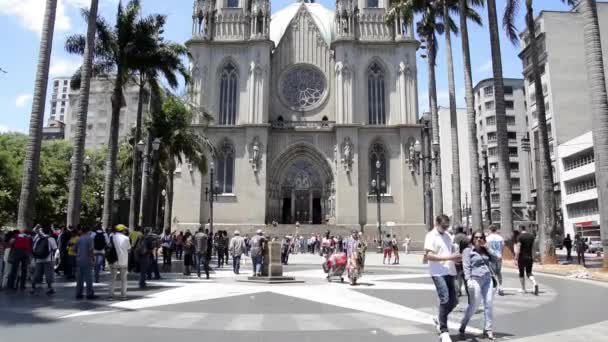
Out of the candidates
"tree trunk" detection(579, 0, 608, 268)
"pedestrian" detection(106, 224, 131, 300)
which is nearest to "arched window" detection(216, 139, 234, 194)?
"tree trunk" detection(579, 0, 608, 268)

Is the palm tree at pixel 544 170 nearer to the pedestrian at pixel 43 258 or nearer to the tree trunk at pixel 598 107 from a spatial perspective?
the tree trunk at pixel 598 107

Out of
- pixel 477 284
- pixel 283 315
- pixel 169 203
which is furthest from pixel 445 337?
pixel 169 203

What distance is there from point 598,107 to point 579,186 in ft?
126

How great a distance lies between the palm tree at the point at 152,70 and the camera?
24438mm

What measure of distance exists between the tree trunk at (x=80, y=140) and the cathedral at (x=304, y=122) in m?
23.0

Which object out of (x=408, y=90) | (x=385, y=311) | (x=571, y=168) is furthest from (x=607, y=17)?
(x=385, y=311)

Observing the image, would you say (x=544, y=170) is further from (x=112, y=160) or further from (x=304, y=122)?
(x=304, y=122)

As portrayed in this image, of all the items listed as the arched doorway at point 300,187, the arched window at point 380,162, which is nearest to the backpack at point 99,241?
the arched doorway at point 300,187

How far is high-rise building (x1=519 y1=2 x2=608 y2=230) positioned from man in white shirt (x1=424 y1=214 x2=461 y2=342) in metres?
52.7

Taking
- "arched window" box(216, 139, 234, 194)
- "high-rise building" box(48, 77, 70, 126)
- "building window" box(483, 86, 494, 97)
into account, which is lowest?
"arched window" box(216, 139, 234, 194)

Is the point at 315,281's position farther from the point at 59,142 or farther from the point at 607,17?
the point at 607,17

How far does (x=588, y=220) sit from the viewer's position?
4753cm

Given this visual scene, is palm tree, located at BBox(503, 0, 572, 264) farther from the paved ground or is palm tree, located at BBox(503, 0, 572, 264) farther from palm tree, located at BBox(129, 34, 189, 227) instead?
palm tree, located at BBox(129, 34, 189, 227)

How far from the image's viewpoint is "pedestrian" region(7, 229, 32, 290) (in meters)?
12.7
